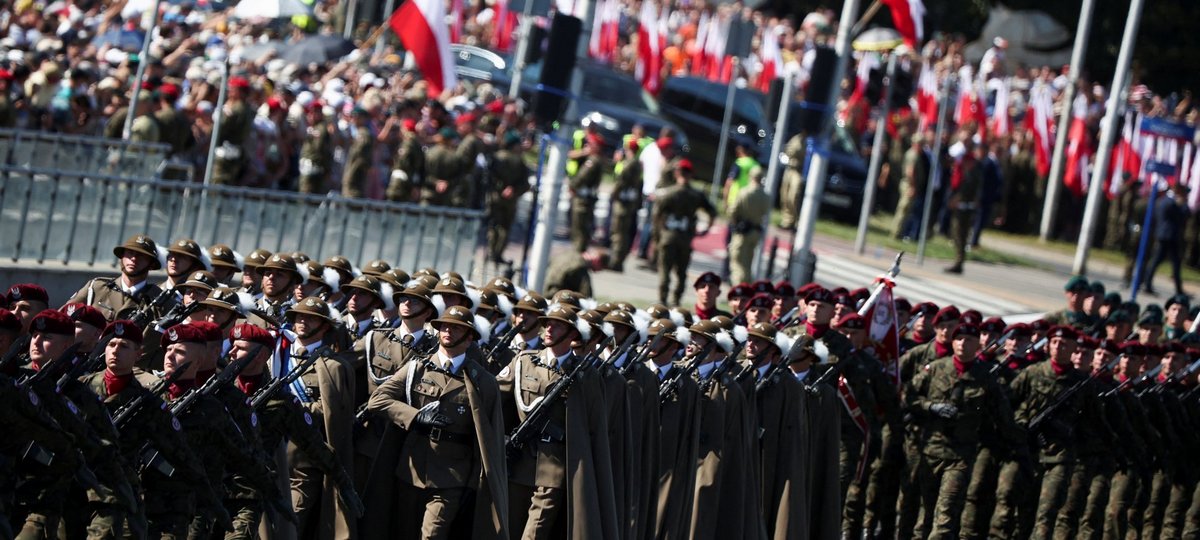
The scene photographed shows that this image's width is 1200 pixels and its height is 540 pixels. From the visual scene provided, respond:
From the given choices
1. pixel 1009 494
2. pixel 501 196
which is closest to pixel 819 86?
pixel 501 196

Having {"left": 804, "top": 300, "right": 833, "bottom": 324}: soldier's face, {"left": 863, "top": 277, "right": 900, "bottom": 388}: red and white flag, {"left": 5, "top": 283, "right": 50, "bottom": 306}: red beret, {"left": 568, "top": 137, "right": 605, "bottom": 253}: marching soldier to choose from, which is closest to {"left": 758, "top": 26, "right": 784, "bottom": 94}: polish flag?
{"left": 568, "top": 137, "right": 605, "bottom": 253}: marching soldier

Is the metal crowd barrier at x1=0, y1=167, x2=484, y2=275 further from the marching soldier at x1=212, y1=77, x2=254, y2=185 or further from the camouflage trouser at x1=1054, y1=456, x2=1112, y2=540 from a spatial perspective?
the camouflage trouser at x1=1054, y1=456, x2=1112, y2=540

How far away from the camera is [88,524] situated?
353 inches

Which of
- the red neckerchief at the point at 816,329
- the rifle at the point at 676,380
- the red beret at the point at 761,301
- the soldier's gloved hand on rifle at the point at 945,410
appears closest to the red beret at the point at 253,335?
the rifle at the point at 676,380

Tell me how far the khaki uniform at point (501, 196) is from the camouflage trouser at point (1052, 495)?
27.4 feet

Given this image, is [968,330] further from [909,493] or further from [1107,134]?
[1107,134]

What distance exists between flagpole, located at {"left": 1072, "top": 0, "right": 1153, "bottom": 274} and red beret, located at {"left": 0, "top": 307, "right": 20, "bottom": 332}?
77.5 ft

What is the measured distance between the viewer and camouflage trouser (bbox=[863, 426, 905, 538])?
15.4m

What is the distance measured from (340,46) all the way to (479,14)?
39.2 feet

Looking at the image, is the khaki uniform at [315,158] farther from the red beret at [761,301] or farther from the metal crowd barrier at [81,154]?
the red beret at [761,301]

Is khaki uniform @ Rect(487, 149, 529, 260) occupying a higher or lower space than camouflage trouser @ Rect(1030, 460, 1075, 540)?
higher

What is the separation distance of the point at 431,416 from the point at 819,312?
428 centimetres

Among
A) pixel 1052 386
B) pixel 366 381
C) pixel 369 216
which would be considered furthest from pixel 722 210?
pixel 366 381

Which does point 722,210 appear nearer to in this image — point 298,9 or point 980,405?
point 298,9
